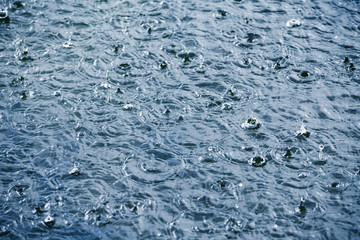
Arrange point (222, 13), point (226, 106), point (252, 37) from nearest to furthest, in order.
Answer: point (226, 106), point (252, 37), point (222, 13)

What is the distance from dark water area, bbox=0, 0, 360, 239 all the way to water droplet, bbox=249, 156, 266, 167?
1 centimetres

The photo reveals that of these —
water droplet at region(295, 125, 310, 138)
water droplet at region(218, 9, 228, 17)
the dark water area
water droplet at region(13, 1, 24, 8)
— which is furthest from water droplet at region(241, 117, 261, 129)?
water droplet at region(13, 1, 24, 8)

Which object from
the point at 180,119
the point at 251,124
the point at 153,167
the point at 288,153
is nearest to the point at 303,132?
the point at 288,153

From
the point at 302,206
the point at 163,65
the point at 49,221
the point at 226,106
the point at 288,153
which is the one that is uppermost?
the point at 163,65

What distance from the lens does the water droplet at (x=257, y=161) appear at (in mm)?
3697

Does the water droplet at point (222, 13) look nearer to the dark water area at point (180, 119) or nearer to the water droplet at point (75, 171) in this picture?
the dark water area at point (180, 119)

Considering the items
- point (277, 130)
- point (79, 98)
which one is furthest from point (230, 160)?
point (79, 98)

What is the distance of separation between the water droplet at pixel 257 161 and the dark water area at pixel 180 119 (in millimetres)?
12

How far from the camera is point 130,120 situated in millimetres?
4156

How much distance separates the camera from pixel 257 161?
3727mm

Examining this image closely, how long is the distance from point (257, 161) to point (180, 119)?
0.98m

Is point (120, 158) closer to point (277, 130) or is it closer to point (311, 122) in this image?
point (277, 130)

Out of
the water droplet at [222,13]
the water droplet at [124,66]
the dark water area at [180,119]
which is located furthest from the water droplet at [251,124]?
the water droplet at [222,13]

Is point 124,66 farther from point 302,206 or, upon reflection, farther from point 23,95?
point 302,206
